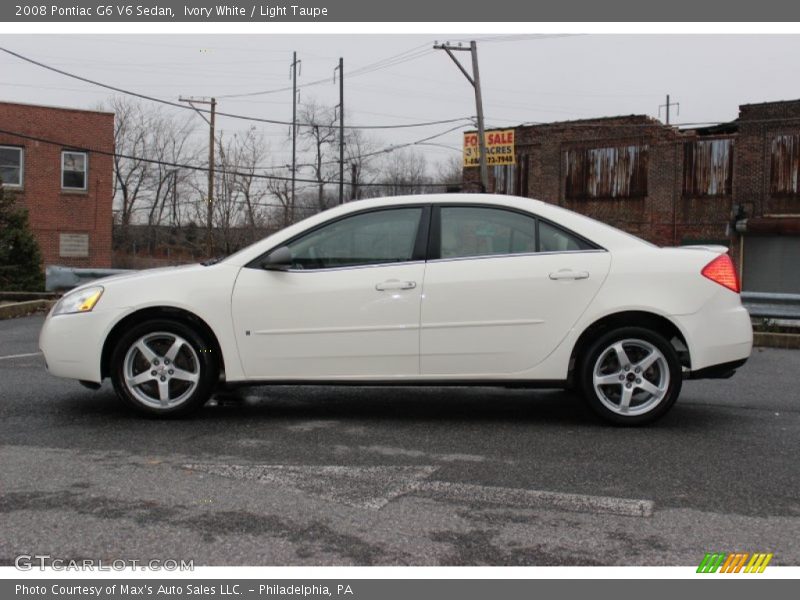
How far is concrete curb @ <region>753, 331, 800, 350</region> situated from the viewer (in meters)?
11.3

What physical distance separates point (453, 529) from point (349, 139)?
5232cm

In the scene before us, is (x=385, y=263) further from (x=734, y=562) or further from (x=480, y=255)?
(x=734, y=562)

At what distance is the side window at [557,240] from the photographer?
5.61 metres

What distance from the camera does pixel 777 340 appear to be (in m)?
11.4

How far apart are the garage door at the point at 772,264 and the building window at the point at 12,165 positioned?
88.6ft

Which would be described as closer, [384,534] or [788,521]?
[384,534]

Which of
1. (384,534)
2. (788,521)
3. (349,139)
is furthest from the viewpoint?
(349,139)

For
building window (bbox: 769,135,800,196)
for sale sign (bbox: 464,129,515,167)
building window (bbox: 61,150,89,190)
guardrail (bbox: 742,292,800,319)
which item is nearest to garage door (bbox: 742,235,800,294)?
building window (bbox: 769,135,800,196)

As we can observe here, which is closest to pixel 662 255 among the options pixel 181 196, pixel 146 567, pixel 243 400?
pixel 243 400

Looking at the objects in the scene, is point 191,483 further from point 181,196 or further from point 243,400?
point 181,196

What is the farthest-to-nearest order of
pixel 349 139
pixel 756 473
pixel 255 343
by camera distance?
pixel 349 139, pixel 255 343, pixel 756 473

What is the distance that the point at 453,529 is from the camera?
3.50 m

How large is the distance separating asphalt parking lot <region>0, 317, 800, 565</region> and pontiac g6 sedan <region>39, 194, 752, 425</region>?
36cm

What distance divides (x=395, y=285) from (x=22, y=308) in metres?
12.4
